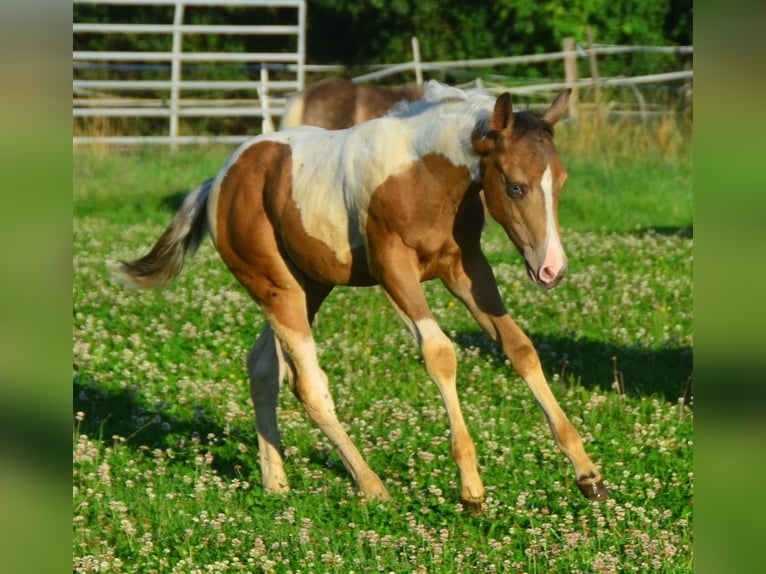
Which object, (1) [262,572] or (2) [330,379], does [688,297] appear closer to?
(2) [330,379]

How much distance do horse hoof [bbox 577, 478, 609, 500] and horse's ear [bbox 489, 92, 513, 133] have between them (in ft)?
6.15

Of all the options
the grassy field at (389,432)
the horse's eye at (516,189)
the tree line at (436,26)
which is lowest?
the grassy field at (389,432)

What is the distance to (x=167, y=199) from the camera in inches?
781

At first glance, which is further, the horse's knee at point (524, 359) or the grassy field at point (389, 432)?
the horse's knee at point (524, 359)

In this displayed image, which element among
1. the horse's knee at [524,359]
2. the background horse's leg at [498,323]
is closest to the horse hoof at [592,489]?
the background horse's leg at [498,323]

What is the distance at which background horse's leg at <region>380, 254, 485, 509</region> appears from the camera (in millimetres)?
5777

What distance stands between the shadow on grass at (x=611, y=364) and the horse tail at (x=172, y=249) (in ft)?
9.80

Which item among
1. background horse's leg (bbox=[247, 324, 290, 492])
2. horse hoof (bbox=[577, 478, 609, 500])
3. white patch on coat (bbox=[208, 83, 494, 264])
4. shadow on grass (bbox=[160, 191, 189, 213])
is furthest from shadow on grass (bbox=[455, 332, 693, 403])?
shadow on grass (bbox=[160, 191, 189, 213])

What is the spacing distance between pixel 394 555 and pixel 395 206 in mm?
1869

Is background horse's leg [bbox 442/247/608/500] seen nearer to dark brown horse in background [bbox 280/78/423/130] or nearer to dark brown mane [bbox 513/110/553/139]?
dark brown mane [bbox 513/110/553/139]

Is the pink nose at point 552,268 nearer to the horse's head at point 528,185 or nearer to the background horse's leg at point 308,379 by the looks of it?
the horse's head at point 528,185

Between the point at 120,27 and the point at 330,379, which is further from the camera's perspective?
the point at 120,27

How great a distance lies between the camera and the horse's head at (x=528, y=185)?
17.3ft
